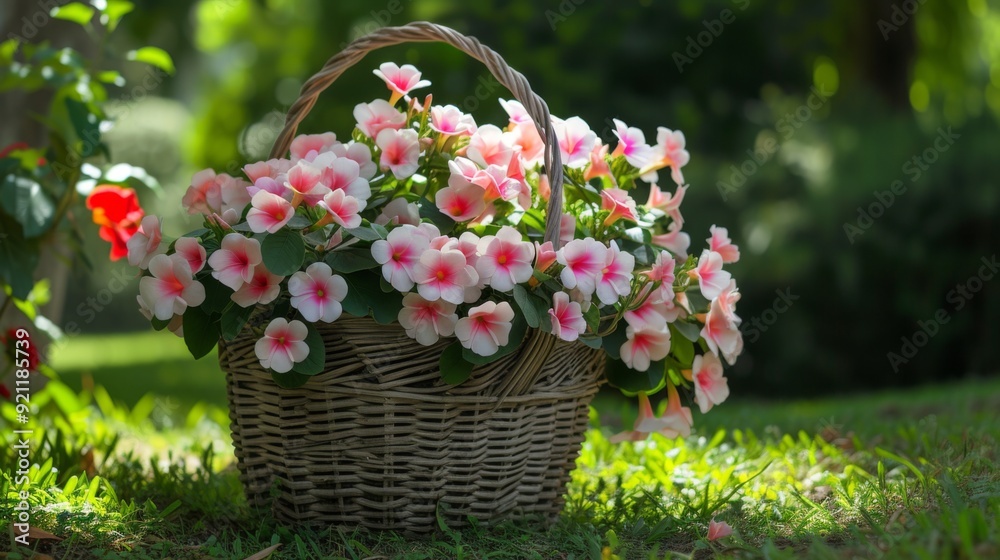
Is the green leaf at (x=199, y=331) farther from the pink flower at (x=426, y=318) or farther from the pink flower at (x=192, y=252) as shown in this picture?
the pink flower at (x=426, y=318)

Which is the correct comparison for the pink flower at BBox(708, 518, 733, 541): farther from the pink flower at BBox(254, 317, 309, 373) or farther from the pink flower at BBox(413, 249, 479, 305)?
the pink flower at BBox(254, 317, 309, 373)

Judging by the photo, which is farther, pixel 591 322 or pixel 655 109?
pixel 655 109

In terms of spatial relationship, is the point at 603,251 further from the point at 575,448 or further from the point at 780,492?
the point at 780,492

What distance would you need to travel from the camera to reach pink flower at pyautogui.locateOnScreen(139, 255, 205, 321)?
5.00 feet

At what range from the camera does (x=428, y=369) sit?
1605 mm

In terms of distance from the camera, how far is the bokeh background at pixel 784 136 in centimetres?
516

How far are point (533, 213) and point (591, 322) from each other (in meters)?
0.31

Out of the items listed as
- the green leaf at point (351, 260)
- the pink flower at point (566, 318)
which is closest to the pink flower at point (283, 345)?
the green leaf at point (351, 260)

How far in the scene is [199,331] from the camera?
5.25 feet

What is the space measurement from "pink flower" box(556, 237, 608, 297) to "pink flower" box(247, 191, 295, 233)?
0.48 m

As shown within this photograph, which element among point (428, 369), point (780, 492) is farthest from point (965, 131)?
point (428, 369)

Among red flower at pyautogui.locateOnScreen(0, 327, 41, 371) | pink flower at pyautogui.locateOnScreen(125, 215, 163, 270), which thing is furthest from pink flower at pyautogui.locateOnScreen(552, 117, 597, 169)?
red flower at pyautogui.locateOnScreen(0, 327, 41, 371)

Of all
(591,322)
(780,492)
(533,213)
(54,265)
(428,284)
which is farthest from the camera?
(54,265)

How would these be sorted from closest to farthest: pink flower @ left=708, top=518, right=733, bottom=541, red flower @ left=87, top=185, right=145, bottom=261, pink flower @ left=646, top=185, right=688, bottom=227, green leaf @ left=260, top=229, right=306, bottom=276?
1. green leaf @ left=260, top=229, right=306, bottom=276
2. pink flower @ left=708, top=518, right=733, bottom=541
3. pink flower @ left=646, top=185, right=688, bottom=227
4. red flower @ left=87, top=185, right=145, bottom=261
